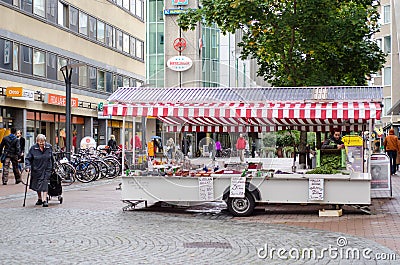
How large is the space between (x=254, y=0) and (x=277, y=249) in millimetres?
11842

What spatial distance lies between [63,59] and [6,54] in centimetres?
661

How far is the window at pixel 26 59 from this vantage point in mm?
31141

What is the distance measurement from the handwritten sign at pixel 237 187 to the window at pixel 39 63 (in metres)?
20.7

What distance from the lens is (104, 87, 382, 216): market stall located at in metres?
13.8

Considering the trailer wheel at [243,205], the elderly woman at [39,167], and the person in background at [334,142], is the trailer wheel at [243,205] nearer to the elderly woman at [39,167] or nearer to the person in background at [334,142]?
the person in background at [334,142]

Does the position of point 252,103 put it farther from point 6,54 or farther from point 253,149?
point 6,54

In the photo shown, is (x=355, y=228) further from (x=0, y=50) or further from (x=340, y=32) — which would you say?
(x=0, y=50)

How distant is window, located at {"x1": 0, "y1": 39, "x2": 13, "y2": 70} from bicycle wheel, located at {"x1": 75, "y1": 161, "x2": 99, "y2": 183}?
7.61 m

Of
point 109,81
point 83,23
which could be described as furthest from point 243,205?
point 109,81

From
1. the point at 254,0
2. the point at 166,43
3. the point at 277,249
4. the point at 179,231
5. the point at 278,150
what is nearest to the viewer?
the point at 277,249

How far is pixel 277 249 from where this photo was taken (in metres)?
9.88

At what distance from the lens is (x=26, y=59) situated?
31.6 metres

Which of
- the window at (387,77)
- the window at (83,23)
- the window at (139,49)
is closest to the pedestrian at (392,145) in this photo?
the window at (83,23)

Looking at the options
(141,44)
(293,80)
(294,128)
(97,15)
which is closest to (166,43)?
(141,44)
